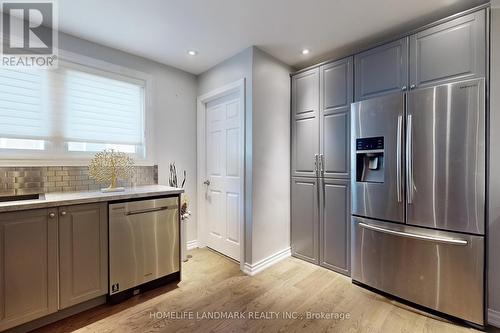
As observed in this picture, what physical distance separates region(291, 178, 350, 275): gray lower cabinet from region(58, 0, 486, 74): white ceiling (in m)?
1.53

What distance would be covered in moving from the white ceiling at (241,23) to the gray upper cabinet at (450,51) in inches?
7.3

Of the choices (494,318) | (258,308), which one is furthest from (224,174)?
(494,318)

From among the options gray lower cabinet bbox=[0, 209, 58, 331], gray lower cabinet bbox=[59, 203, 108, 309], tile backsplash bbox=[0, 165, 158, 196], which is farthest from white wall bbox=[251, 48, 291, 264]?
gray lower cabinet bbox=[0, 209, 58, 331]

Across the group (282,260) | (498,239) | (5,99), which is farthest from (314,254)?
(5,99)

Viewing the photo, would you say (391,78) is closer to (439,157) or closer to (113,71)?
(439,157)

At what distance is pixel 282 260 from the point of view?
2.86 metres

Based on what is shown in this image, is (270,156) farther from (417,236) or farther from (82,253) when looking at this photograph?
(82,253)

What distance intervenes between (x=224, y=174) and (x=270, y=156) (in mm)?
678

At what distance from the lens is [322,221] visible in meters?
2.66

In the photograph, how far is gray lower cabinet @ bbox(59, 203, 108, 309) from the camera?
173cm

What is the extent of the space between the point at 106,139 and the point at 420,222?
3180 millimetres

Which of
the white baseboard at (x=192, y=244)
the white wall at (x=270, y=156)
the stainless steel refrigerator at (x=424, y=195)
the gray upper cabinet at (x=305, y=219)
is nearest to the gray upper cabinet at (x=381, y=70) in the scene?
the stainless steel refrigerator at (x=424, y=195)

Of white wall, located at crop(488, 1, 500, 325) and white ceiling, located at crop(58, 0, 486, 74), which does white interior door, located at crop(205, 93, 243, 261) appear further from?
white wall, located at crop(488, 1, 500, 325)

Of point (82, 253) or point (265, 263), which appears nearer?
point (82, 253)
